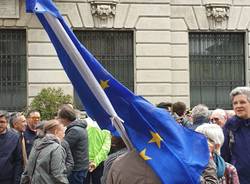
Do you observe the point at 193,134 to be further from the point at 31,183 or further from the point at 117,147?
the point at 31,183

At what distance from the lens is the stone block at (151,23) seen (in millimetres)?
19078

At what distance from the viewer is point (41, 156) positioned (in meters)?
7.82

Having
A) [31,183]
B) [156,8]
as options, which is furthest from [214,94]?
[31,183]

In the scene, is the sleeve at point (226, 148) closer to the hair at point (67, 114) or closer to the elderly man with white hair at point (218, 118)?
the elderly man with white hair at point (218, 118)

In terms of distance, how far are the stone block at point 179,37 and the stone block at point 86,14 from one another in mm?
2458

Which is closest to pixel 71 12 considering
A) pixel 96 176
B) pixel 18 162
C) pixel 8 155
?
pixel 96 176

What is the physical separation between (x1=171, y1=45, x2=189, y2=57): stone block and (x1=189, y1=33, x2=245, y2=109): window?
307 mm

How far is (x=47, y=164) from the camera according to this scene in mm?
7777

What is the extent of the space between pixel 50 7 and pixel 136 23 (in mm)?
14732

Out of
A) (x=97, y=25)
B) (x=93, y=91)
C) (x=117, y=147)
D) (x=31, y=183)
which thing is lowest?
(x=31, y=183)

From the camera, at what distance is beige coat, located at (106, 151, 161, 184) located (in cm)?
448

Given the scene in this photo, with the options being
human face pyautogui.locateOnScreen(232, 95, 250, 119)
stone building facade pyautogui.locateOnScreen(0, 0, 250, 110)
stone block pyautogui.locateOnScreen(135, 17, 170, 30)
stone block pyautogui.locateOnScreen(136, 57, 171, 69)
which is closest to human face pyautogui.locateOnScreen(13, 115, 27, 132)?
human face pyautogui.locateOnScreen(232, 95, 250, 119)

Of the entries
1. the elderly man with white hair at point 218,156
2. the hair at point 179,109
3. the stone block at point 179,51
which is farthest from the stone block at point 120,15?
the elderly man with white hair at point 218,156

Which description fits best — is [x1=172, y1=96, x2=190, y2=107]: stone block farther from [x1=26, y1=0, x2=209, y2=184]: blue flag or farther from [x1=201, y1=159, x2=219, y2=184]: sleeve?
[x1=26, y1=0, x2=209, y2=184]: blue flag
